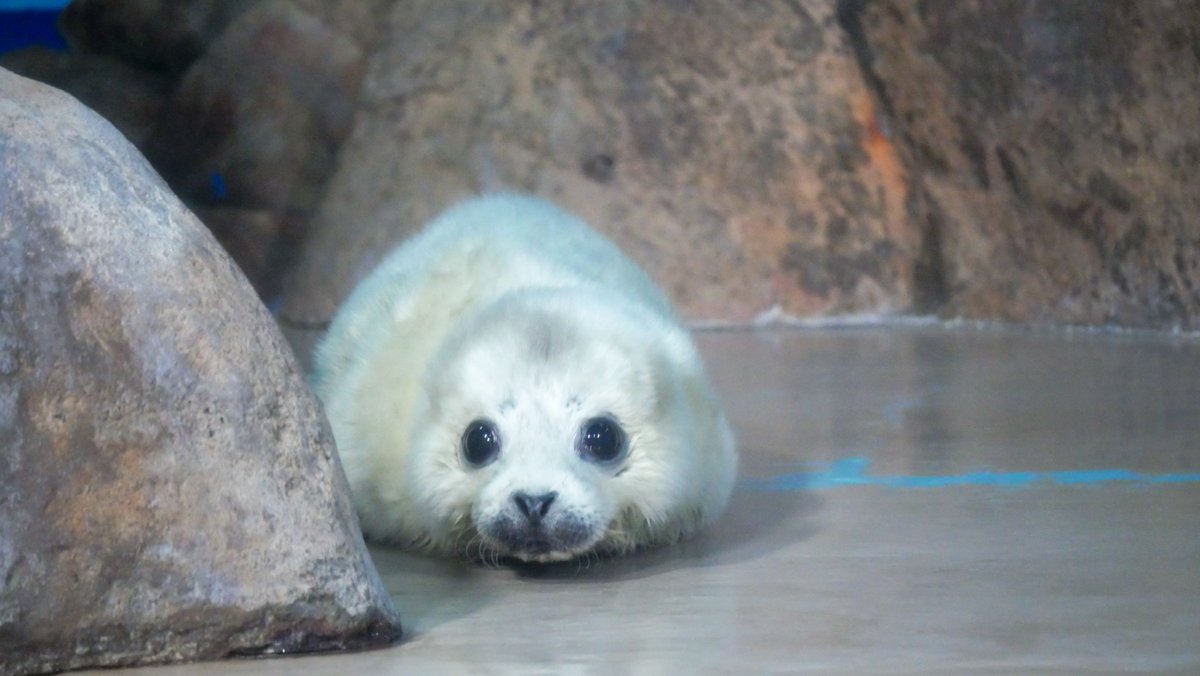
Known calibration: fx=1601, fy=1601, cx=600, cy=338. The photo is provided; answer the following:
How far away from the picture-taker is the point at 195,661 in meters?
2.24

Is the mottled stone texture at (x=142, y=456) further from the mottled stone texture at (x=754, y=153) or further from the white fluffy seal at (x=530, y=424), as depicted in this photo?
the mottled stone texture at (x=754, y=153)

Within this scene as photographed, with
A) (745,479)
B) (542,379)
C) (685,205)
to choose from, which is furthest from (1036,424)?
(685,205)

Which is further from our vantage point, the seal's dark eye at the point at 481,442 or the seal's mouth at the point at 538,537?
the seal's dark eye at the point at 481,442

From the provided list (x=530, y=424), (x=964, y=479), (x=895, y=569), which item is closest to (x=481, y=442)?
(x=530, y=424)

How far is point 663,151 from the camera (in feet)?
26.6

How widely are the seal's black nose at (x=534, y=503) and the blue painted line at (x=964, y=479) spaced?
996 mm

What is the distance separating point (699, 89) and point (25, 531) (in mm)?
6368

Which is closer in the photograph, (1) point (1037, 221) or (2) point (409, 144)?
A: (1) point (1037, 221)

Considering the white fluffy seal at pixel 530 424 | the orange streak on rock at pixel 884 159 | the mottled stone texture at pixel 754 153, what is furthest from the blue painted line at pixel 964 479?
the orange streak on rock at pixel 884 159

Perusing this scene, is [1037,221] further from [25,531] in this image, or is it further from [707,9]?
[25,531]

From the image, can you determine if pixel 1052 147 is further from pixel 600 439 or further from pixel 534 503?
pixel 534 503

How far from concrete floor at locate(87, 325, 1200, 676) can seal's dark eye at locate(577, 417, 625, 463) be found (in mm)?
210

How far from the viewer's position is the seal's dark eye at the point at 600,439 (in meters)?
3.00

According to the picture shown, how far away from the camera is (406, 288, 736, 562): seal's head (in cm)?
288
